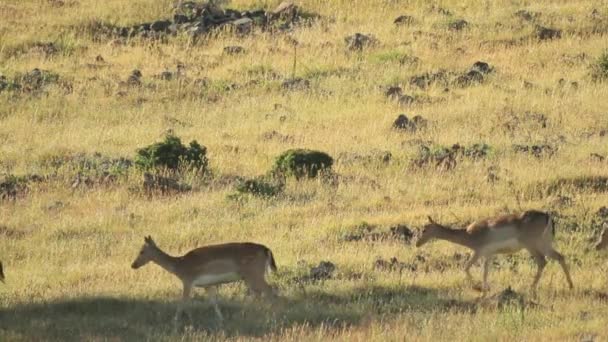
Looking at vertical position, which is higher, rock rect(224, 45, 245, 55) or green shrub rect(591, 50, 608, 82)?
rock rect(224, 45, 245, 55)

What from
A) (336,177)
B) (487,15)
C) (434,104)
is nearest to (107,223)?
(336,177)

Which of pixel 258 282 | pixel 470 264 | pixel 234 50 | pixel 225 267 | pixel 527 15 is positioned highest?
pixel 527 15

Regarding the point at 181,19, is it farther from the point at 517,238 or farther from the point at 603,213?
the point at 517,238

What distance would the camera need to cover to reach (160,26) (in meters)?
37.3

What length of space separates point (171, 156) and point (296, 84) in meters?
7.49

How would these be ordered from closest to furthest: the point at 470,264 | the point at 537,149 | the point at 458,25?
the point at 470,264 → the point at 537,149 → the point at 458,25

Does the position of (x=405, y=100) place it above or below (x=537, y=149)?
above

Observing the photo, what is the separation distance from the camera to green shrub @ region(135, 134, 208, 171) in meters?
24.3

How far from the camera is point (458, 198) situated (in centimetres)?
2173

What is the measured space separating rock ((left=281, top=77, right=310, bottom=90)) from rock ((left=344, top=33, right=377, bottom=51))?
2732 mm

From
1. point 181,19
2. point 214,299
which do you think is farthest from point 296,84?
point 214,299

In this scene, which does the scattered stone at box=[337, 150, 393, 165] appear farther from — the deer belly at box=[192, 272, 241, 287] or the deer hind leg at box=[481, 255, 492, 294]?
the deer belly at box=[192, 272, 241, 287]

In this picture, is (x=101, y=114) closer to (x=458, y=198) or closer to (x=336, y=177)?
(x=336, y=177)

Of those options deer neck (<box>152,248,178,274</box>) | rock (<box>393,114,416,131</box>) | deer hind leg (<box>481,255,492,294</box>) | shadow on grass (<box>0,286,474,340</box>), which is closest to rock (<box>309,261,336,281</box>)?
shadow on grass (<box>0,286,474,340</box>)
